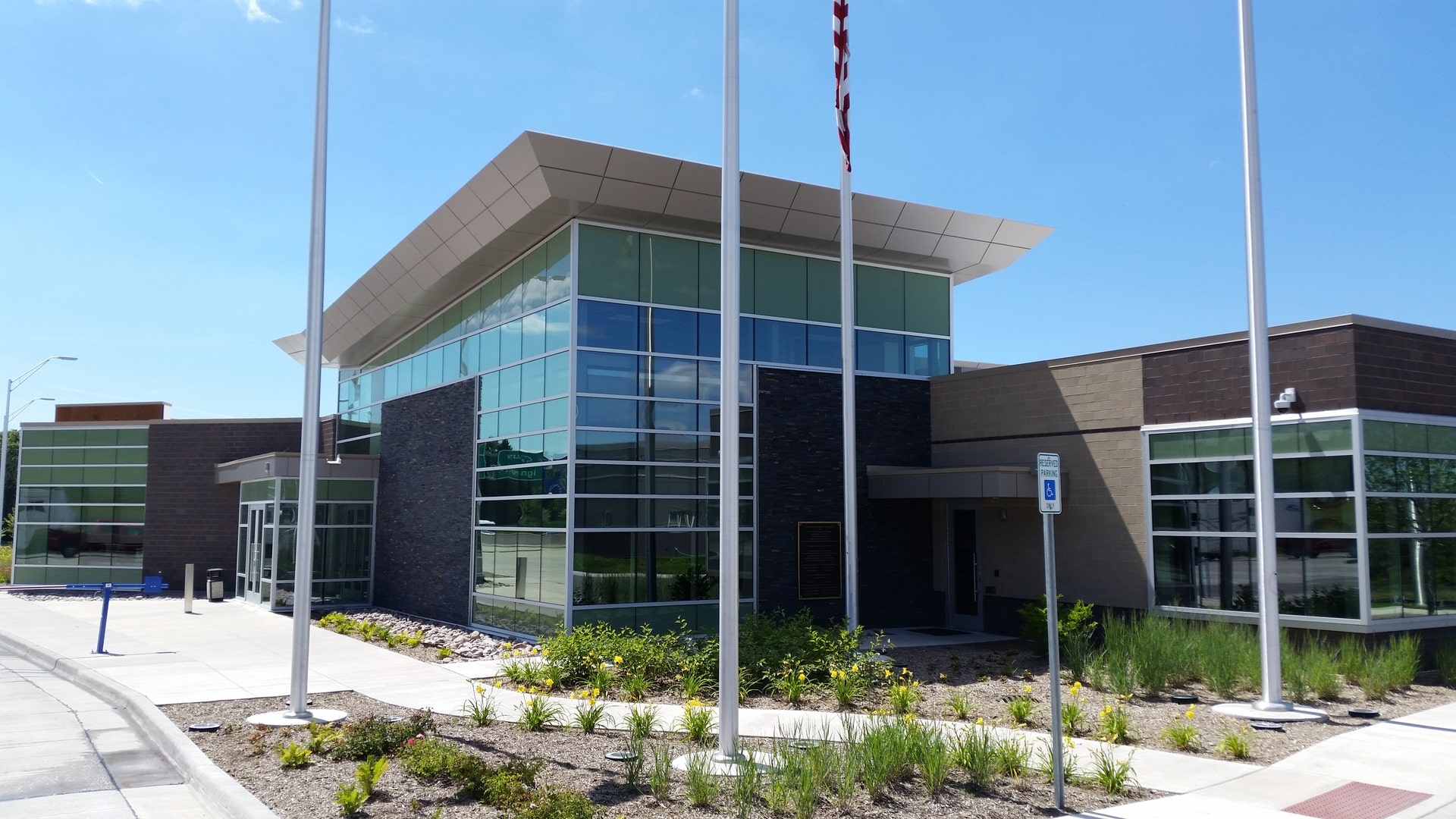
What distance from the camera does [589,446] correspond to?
17.4 metres

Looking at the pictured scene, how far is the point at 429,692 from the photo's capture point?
43.4 feet

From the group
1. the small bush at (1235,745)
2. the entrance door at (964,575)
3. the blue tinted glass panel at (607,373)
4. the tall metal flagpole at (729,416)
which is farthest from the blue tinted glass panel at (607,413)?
the small bush at (1235,745)

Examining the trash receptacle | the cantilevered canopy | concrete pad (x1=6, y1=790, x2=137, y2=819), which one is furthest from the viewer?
the trash receptacle

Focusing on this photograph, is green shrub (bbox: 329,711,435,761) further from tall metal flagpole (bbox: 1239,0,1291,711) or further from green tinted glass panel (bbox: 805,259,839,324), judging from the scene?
green tinted glass panel (bbox: 805,259,839,324)

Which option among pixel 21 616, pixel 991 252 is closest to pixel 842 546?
pixel 991 252

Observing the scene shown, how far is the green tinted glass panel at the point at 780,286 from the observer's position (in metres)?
19.6

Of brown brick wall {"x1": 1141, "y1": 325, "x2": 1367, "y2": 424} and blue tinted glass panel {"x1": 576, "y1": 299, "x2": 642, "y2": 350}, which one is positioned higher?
blue tinted glass panel {"x1": 576, "y1": 299, "x2": 642, "y2": 350}

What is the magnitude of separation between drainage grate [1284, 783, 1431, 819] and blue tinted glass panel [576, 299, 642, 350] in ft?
41.1

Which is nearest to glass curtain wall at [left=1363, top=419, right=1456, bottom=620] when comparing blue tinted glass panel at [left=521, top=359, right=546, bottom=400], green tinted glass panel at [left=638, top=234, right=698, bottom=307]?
green tinted glass panel at [left=638, top=234, right=698, bottom=307]

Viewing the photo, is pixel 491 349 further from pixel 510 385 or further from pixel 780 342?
pixel 780 342

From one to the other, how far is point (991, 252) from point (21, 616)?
24.0 metres

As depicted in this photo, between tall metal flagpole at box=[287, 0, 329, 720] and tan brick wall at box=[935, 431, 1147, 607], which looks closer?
tall metal flagpole at box=[287, 0, 329, 720]

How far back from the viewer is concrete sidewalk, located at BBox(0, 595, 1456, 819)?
8.55 m

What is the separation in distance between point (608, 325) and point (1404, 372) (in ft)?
40.7
